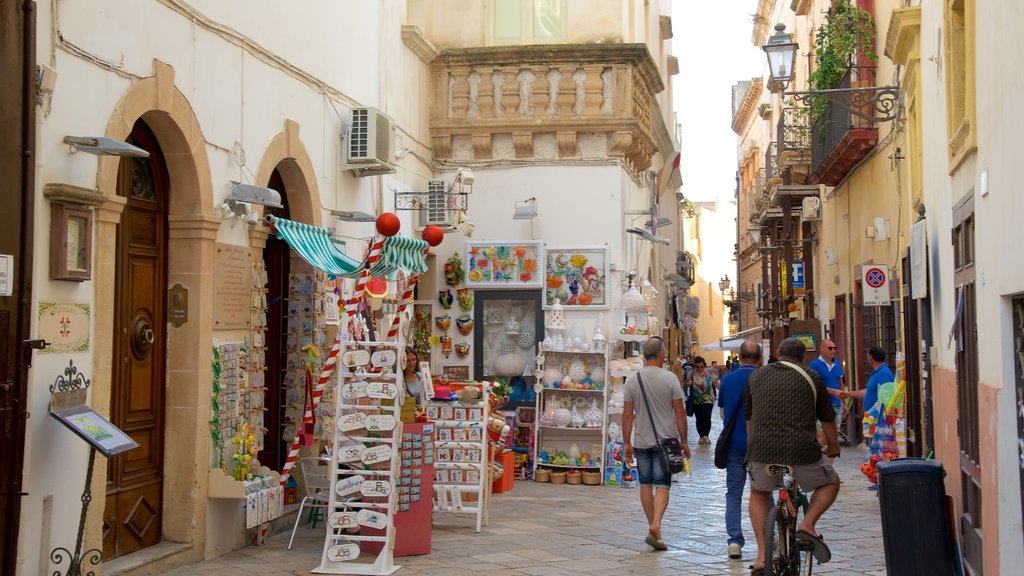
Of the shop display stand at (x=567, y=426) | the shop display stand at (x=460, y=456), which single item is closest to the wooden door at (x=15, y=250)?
the shop display stand at (x=460, y=456)

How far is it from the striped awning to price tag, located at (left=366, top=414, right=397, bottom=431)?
1.19m

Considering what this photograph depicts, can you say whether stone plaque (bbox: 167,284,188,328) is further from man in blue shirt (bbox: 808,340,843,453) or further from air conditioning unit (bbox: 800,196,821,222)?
air conditioning unit (bbox: 800,196,821,222)

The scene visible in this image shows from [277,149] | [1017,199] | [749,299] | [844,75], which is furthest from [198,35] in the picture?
[749,299]

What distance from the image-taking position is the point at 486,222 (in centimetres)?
1577

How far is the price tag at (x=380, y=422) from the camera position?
28.7ft

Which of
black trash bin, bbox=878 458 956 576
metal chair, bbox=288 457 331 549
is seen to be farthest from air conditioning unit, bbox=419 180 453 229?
black trash bin, bbox=878 458 956 576

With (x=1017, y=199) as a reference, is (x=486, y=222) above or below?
above

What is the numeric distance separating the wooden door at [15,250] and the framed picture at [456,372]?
363 inches

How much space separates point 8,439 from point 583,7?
431 inches

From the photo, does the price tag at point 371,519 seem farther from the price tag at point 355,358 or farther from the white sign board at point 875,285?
the white sign board at point 875,285

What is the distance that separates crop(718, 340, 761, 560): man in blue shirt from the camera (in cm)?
917

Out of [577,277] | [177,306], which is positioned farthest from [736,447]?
[577,277]

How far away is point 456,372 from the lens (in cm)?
1568

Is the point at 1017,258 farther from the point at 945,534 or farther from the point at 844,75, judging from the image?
the point at 844,75
